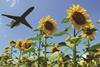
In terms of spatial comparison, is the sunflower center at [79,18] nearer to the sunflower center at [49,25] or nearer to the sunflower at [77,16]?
the sunflower at [77,16]

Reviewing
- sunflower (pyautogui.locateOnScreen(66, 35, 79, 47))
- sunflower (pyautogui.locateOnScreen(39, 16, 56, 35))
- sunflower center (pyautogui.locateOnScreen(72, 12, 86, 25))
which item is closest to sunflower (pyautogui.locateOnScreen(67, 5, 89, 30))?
sunflower center (pyautogui.locateOnScreen(72, 12, 86, 25))

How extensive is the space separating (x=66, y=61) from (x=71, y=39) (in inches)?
38.3

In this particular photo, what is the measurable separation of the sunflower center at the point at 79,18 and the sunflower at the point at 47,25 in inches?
54.0

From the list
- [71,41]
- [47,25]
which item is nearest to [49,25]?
[47,25]

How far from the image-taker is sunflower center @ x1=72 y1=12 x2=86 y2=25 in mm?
9396

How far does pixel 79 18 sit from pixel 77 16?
0.44 feet

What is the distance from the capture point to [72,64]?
28.1ft

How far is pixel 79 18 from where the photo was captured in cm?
989

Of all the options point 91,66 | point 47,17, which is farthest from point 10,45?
A: point 91,66

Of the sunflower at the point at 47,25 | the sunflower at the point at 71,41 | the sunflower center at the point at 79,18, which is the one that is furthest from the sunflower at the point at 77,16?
the sunflower at the point at 47,25

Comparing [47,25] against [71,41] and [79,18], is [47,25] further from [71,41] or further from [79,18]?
[71,41]

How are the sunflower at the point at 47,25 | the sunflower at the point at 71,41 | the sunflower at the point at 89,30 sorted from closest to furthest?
the sunflower at the point at 71,41, the sunflower at the point at 89,30, the sunflower at the point at 47,25

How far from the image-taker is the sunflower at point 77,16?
361 inches

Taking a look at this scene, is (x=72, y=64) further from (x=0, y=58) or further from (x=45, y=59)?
(x=0, y=58)
